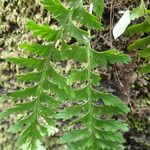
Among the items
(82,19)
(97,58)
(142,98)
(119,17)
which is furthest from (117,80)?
(82,19)

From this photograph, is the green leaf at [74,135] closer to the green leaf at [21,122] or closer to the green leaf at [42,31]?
the green leaf at [21,122]

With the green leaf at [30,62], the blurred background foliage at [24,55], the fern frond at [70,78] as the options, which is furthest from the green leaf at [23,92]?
the blurred background foliage at [24,55]

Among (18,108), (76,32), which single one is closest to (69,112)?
(18,108)

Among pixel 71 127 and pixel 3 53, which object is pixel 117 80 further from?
pixel 3 53

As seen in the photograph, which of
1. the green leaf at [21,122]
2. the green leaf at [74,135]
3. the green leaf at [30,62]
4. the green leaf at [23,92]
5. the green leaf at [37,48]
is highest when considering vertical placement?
the green leaf at [37,48]

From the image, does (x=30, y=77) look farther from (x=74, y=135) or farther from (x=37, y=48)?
(x=74, y=135)

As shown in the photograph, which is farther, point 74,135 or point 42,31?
point 74,135
